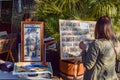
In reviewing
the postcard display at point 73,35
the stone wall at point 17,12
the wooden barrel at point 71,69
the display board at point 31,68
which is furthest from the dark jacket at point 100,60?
the stone wall at point 17,12

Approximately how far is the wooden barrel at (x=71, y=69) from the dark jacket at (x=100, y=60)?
7.45ft

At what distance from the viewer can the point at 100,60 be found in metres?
4.09

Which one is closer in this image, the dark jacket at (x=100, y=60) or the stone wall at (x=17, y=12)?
the dark jacket at (x=100, y=60)

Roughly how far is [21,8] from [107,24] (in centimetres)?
618

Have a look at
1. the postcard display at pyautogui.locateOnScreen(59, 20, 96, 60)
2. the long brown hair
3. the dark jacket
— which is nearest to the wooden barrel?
the postcard display at pyautogui.locateOnScreen(59, 20, 96, 60)

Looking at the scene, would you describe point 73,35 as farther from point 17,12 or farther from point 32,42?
point 17,12

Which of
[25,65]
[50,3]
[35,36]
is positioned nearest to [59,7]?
[50,3]

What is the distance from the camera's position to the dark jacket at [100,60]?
402 cm

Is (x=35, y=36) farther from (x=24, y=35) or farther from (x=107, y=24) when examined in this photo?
(x=107, y=24)

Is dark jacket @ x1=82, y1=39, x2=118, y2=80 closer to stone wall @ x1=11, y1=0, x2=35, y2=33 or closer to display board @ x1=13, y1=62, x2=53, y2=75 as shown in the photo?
display board @ x1=13, y1=62, x2=53, y2=75

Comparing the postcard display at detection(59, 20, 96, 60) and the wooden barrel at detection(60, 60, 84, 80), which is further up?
the postcard display at detection(59, 20, 96, 60)

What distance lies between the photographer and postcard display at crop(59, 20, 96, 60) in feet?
21.1

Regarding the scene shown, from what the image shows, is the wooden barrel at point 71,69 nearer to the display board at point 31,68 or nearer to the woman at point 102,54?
the display board at point 31,68

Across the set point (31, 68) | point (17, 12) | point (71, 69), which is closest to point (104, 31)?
point (31, 68)
